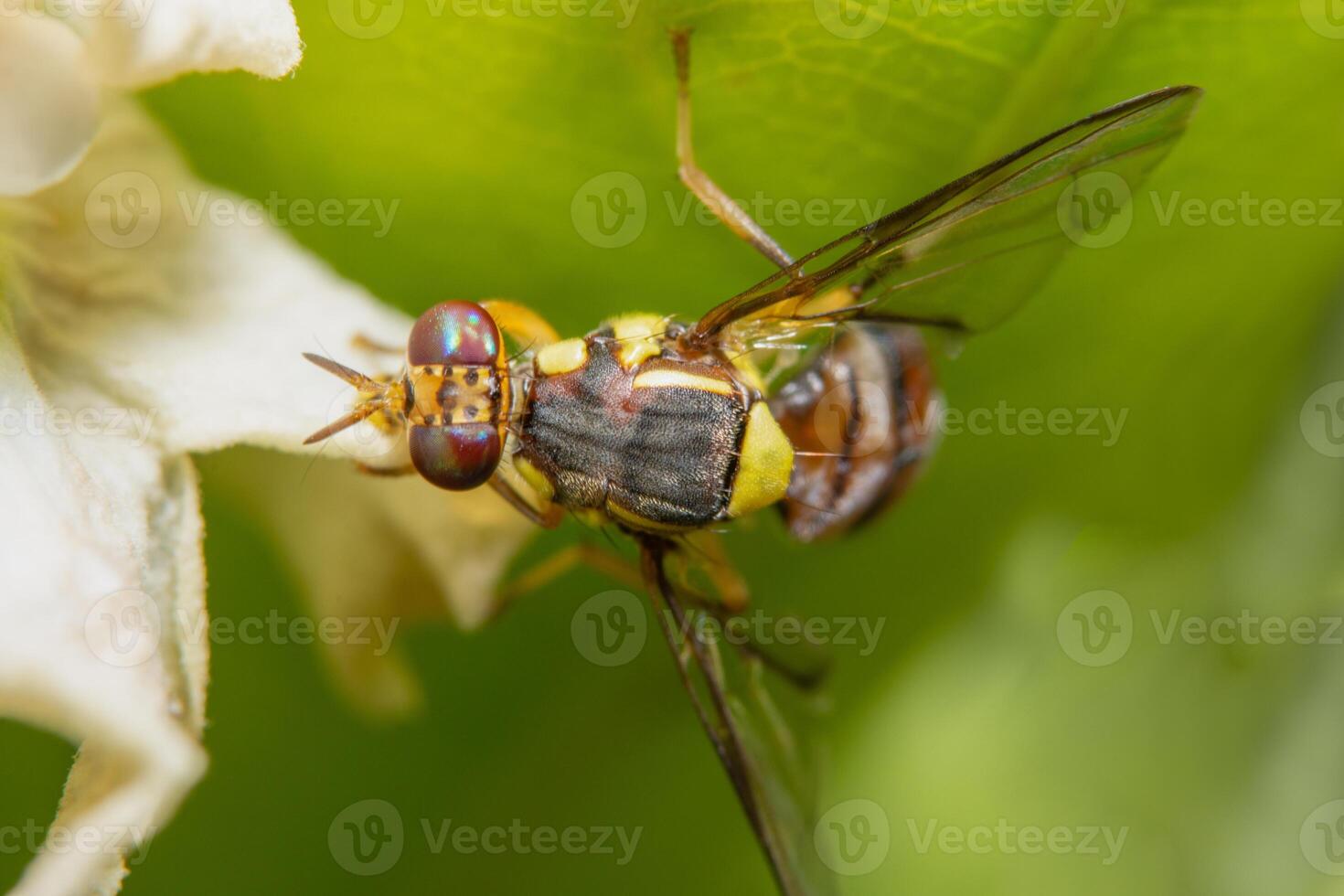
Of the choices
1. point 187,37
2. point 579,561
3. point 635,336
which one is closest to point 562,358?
point 635,336

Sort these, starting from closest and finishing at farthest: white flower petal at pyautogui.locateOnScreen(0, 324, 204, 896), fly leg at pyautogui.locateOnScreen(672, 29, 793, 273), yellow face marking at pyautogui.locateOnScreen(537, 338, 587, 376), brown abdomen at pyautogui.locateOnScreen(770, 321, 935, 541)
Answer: white flower petal at pyautogui.locateOnScreen(0, 324, 204, 896) < fly leg at pyautogui.locateOnScreen(672, 29, 793, 273) < yellow face marking at pyautogui.locateOnScreen(537, 338, 587, 376) < brown abdomen at pyautogui.locateOnScreen(770, 321, 935, 541)

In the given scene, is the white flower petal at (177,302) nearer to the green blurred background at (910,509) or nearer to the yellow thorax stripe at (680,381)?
the green blurred background at (910,509)

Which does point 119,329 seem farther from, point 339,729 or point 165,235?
point 339,729

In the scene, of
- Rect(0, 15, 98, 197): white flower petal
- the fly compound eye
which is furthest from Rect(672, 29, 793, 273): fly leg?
Rect(0, 15, 98, 197): white flower petal

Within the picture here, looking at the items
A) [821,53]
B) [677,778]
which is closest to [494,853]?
[677,778]

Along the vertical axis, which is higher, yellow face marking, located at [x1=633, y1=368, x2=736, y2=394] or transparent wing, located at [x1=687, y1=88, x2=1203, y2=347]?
transparent wing, located at [x1=687, y1=88, x2=1203, y2=347]

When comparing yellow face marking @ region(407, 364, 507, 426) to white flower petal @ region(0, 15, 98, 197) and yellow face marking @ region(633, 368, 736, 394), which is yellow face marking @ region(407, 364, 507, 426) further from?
white flower petal @ region(0, 15, 98, 197)

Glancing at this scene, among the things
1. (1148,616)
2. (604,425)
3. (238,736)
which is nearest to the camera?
(604,425)
